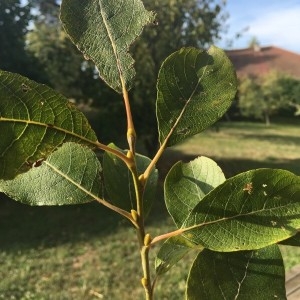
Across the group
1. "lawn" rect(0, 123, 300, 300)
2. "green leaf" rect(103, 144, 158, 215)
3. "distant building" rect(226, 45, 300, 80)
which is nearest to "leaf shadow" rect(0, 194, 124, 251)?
"lawn" rect(0, 123, 300, 300)

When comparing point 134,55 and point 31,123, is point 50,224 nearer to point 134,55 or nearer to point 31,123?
point 134,55

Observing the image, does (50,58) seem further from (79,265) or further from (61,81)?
(79,265)

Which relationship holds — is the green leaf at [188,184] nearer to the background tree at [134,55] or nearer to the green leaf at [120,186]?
the green leaf at [120,186]

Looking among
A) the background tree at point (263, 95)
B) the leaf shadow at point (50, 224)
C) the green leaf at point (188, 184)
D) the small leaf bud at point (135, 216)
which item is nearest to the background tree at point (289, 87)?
the background tree at point (263, 95)

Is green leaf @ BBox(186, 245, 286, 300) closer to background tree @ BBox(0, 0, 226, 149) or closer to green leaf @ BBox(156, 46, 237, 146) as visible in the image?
green leaf @ BBox(156, 46, 237, 146)

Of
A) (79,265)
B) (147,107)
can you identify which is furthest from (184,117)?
(147,107)
